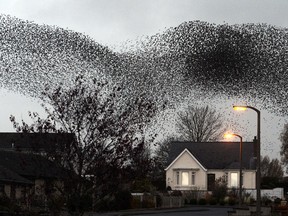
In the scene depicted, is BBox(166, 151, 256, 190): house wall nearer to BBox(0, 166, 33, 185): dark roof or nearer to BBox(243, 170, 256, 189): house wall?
BBox(243, 170, 256, 189): house wall

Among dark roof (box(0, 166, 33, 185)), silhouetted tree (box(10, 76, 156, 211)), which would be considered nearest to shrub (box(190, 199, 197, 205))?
dark roof (box(0, 166, 33, 185))

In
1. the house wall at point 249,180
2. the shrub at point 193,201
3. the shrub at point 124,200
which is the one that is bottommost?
the shrub at point 193,201

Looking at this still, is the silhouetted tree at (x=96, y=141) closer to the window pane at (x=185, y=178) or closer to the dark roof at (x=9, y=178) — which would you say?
the dark roof at (x=9, y=178)

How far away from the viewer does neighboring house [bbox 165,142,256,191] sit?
79875 millimetres

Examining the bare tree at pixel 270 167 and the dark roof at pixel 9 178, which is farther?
the bare tree at pixel 270 167

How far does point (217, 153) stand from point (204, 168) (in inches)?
141

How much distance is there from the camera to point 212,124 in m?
100

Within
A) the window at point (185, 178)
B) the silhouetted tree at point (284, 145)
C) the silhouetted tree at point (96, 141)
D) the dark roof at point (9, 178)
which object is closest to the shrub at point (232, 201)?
the window at point (185, 178)

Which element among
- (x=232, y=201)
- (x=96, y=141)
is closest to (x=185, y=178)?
(x=232, y=201)

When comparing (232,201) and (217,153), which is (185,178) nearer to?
(217,153)

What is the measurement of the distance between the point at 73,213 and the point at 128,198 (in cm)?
3558

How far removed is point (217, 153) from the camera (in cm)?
8319

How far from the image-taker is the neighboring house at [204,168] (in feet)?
262

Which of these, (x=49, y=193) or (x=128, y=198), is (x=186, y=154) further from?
(x=49, y=193)
